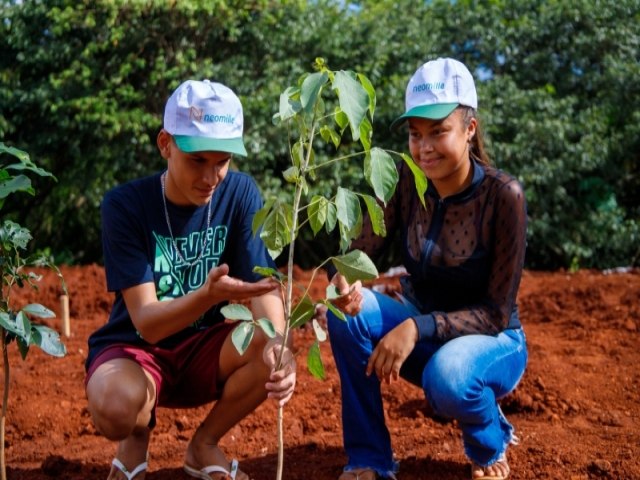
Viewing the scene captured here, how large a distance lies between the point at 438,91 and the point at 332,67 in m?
6.11

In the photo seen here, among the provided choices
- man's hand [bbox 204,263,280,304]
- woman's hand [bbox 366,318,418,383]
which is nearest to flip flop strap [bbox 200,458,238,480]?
woman's hand [bbox 366,318,418,383]

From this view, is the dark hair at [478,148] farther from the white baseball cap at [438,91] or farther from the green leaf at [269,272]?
the green leaf at [269,272]

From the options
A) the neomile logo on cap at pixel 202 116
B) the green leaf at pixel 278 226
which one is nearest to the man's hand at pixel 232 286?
the green leaf at pixel 278 226

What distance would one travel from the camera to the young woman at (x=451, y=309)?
118 inches

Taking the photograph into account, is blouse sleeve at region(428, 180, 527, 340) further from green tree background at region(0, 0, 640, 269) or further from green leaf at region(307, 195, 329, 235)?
green tree background at region(0, 0, 640, 269)

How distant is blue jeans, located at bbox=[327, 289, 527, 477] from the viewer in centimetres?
295

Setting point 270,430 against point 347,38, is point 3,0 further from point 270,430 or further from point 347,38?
point 270,430

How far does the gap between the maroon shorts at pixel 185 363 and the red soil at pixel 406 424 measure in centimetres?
34

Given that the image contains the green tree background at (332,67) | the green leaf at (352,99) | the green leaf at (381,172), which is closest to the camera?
the green leaf at (352,99)

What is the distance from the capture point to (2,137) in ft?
27.6

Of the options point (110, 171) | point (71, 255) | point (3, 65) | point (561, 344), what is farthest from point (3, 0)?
point (561, 344)

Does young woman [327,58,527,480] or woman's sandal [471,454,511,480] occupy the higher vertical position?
young woman [327,58,527,480]

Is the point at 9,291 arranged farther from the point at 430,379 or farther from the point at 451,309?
the point at 451,309

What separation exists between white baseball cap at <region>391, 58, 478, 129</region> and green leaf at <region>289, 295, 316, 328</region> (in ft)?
3.00
